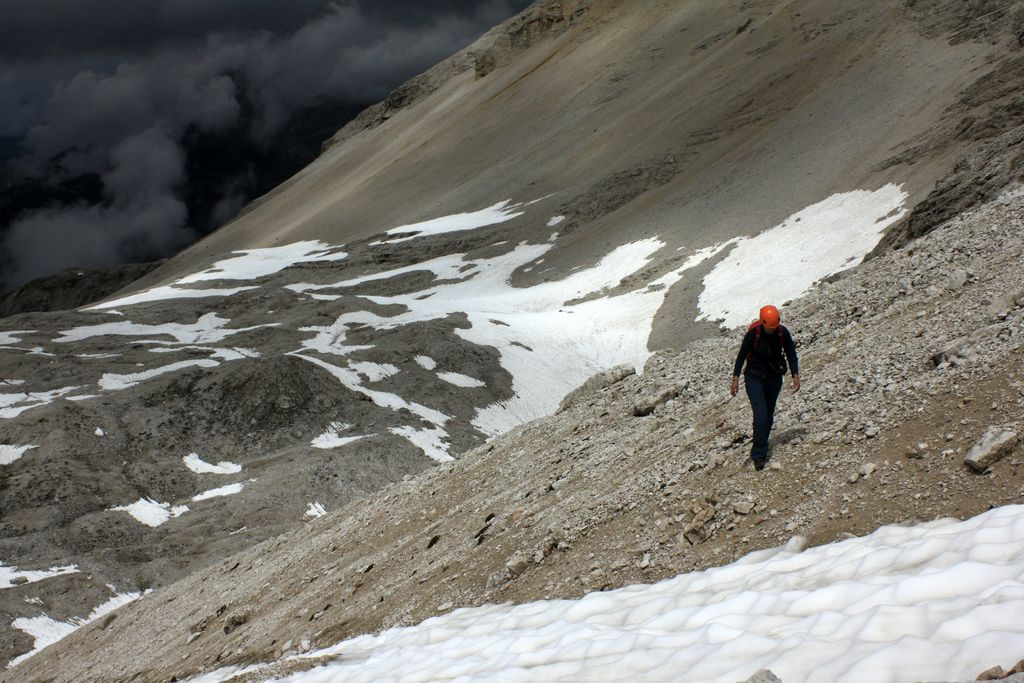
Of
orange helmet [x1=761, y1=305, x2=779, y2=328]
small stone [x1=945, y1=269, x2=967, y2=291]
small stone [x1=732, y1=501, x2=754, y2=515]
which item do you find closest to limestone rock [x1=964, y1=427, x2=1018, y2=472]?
small stone [x1=732, y1=501, x2=754, y2=515]

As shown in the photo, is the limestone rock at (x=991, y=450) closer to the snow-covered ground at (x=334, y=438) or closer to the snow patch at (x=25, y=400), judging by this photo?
the snow-covered ground at (x=334, y=438)

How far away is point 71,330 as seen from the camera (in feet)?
208

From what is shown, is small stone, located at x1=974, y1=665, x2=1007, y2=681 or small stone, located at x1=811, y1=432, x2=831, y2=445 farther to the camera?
small stone, located at x1=811, y1=432, x2=831, y2=445

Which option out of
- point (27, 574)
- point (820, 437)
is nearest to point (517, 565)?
point (820, 437)

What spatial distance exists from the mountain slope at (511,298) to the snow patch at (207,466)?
0.14m

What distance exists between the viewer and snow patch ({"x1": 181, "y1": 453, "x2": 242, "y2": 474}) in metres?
39.4

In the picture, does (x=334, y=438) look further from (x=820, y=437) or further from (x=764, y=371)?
(x=820, y=437)

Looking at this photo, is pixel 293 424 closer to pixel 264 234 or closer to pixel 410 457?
pixel 410 457

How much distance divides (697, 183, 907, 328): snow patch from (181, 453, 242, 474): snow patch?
27.6m

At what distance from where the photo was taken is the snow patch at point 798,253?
50.6 metres

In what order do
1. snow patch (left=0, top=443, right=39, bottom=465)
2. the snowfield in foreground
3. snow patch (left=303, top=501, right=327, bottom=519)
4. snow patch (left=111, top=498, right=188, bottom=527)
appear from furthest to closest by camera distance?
snow patch (left=0, top=443, right=39, bottom=465), snow patch (left=111, top=498, right=188, bottom=527), snow patch (left=303, top=501, right=327, bottom=519), the snowfield in foreground

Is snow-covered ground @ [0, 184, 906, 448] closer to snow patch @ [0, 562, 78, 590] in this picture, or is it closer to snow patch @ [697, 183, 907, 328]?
snow patch @ [697, 183, 907, 328]

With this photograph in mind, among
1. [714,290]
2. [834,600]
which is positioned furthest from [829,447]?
[714,290]

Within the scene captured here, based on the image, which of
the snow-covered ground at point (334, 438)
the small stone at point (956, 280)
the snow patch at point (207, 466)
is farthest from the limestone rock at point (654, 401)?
the snow patch at point (207, 466)
